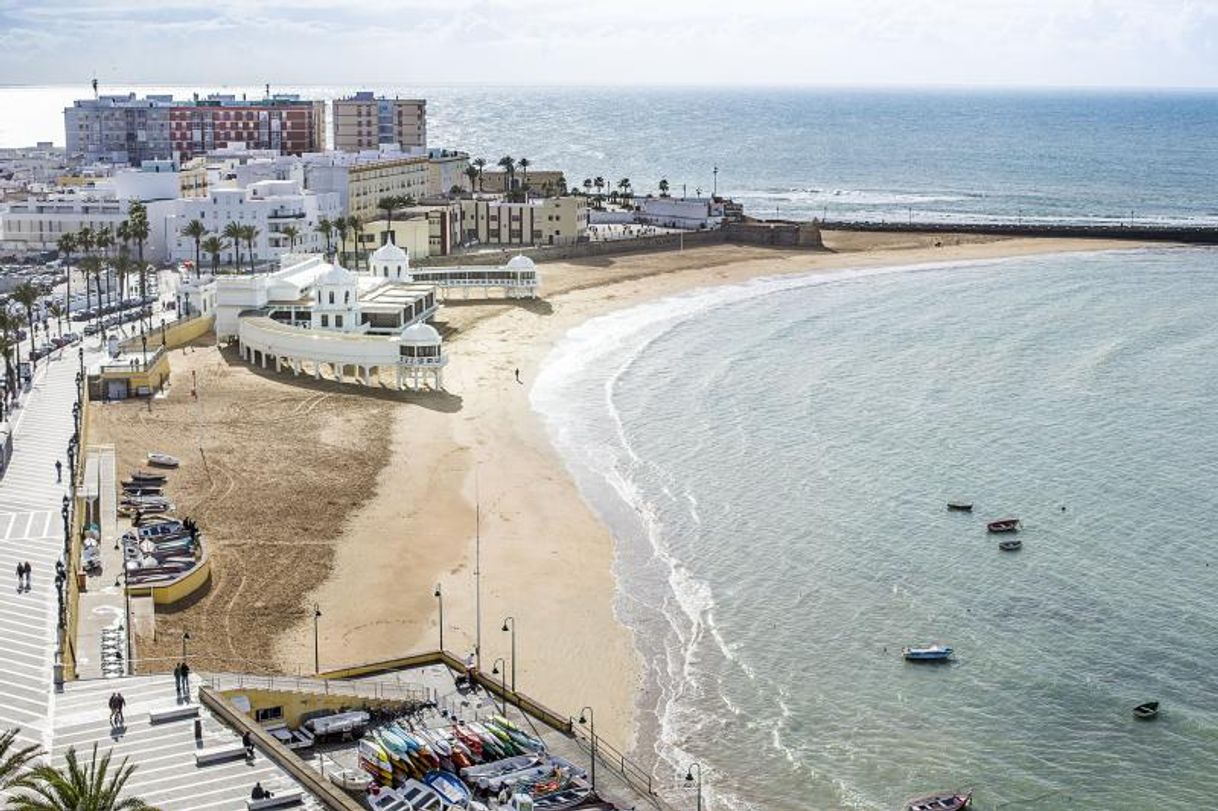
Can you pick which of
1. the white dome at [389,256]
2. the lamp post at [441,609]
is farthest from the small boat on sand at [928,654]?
the white dome at [389,256]

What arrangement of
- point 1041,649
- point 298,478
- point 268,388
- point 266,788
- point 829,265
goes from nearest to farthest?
1. point 266,788
2. point 1041,649
3. point 298,478
4. point 268,388
5. point 829,265

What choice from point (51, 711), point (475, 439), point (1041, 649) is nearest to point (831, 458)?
point (475, 439)

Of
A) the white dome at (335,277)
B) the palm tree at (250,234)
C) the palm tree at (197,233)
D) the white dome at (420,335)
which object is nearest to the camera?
the white dome at (420,335)

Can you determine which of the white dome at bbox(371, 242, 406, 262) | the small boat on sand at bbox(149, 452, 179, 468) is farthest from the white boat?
the white dome at bbox(371, 242, 406, 262)

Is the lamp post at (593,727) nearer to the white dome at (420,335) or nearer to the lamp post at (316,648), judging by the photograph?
the lamp post at (316,648)

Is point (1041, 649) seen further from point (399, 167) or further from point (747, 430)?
point (399, 167)

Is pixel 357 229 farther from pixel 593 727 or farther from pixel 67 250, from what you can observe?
pixel 593 727
